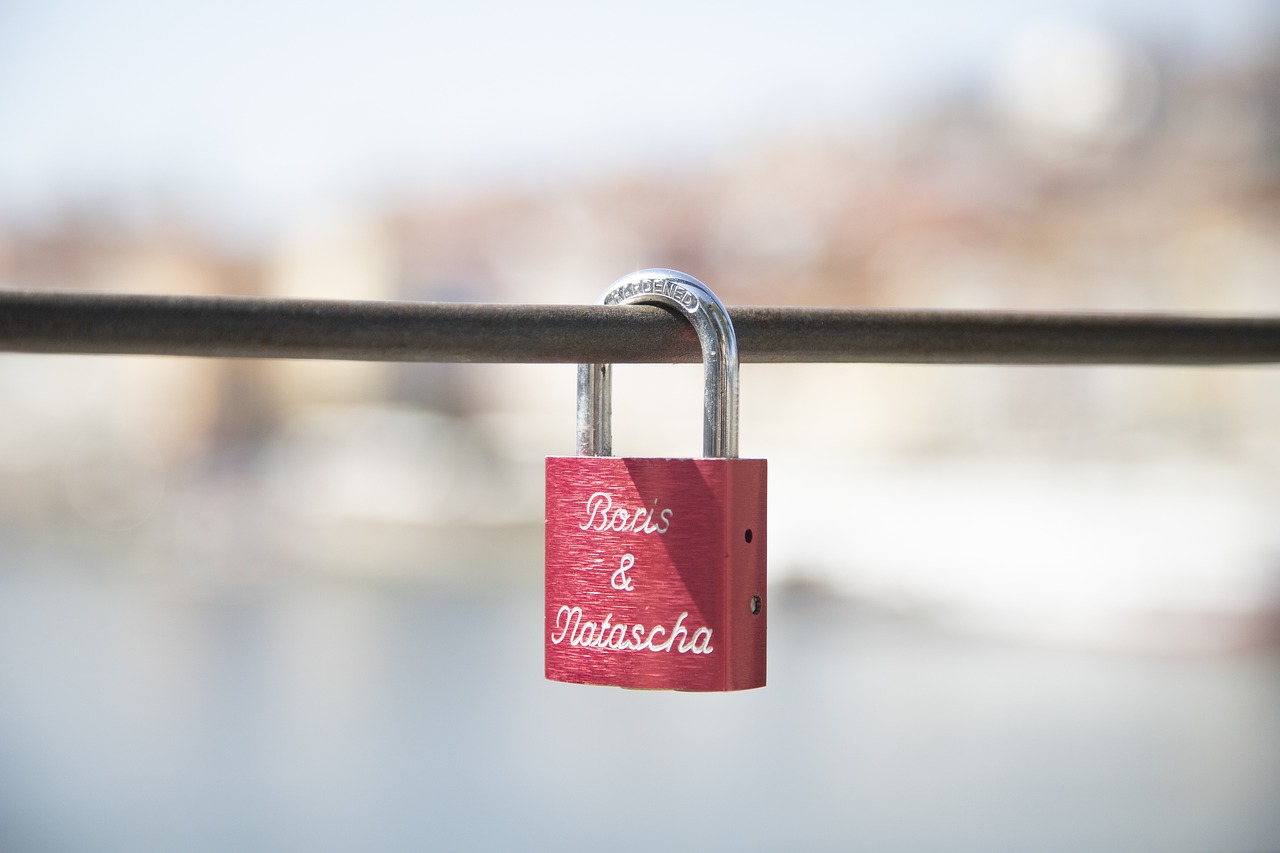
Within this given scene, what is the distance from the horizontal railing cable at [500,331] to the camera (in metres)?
0.34

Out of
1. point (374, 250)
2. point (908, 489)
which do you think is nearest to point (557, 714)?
point (908, 489)

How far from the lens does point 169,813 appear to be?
36.1 ft

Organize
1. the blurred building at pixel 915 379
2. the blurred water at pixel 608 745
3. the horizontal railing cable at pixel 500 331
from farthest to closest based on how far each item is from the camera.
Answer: the blurred building at pixel 915 379 → the blurred water at pixel 608 745 → the horizontal railing cable at pixel 500 331

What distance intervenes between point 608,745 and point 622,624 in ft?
38.6

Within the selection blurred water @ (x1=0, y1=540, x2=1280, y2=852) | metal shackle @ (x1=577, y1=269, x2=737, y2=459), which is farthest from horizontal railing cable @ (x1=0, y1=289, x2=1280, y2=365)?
blurred water @ (x1=0, y1=540, x2=1280, y2=852)

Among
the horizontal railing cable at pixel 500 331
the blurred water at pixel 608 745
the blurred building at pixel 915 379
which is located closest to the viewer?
the horizontal railing cable at pixel 500 331

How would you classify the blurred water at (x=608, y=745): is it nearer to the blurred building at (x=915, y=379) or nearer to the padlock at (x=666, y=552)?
the blurred building at (x=915, y=379)

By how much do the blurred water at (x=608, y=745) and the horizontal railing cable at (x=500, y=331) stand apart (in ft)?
22.6

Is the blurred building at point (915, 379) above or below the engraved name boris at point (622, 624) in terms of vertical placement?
above

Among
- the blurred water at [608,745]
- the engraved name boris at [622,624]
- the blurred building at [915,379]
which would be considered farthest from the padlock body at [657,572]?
the blurred building at [915,379]

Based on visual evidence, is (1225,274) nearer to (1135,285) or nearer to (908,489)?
(1135,285)

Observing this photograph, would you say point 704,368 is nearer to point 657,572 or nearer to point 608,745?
point 657,572

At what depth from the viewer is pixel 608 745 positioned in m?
11.9

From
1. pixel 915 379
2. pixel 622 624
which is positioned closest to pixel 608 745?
pixel 915 379
